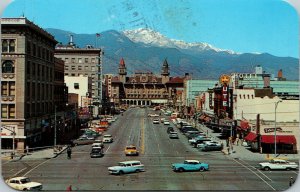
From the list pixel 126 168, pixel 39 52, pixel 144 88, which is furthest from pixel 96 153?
pixel 144 88

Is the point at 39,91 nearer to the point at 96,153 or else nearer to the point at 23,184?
the point at 96,153

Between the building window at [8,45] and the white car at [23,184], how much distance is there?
62.8ft

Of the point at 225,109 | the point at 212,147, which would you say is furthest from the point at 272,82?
the point at 212,147

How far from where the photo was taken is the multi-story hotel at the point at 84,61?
11731 centimetres

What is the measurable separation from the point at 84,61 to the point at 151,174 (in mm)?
91354

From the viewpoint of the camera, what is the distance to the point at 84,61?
120 meters

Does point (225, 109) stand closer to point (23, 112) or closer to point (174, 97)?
point (23, 112)

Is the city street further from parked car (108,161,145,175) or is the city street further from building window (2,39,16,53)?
building window (2,39,16,53)

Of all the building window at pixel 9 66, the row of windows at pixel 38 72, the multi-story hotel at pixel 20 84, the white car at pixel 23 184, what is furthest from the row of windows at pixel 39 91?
the white car at pixel 23 184

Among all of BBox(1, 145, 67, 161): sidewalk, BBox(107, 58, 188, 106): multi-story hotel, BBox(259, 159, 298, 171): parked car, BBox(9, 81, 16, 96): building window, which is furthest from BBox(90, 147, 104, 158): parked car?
BBox(107, 58, 188, 106): multi-story hotel

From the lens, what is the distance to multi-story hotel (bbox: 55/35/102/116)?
385 feet

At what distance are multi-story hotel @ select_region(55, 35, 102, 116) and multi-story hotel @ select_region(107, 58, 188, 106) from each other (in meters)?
25.0

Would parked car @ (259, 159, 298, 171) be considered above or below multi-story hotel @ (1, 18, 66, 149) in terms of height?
below

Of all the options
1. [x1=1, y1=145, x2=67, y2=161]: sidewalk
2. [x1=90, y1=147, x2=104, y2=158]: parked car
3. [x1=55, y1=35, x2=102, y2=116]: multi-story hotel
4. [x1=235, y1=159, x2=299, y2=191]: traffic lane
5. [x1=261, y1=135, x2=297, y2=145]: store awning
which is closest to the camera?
[x1=235, y1=159, x2=299, y2=191]: traffic lane
